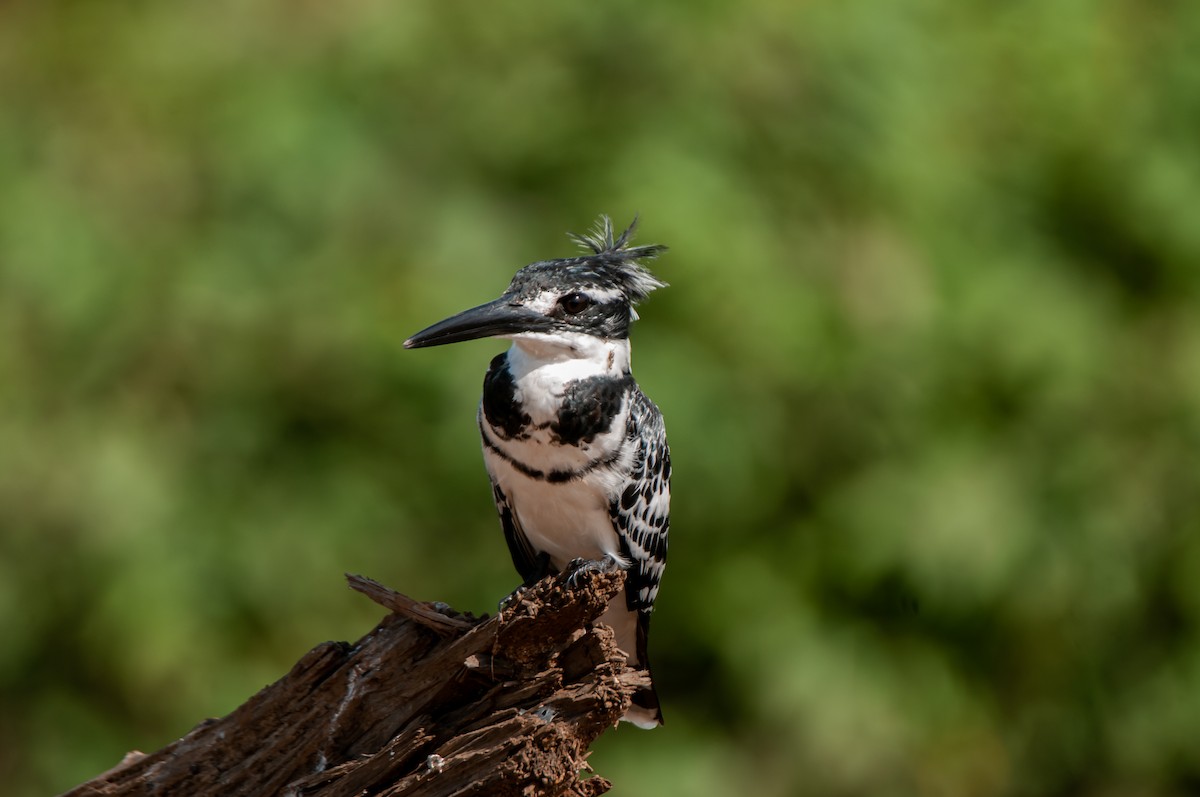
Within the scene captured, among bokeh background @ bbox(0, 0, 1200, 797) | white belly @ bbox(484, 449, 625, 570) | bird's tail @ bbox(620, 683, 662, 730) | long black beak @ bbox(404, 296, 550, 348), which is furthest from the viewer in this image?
bokeh background @ bbox(0, 0, 1200, 797)

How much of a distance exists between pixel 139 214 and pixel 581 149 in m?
1.83

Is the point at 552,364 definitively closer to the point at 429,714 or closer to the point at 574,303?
the point at 574,303

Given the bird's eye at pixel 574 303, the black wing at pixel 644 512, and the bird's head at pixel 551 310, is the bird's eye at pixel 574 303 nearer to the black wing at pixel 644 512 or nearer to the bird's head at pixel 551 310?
the bird's head at pixel 551 310

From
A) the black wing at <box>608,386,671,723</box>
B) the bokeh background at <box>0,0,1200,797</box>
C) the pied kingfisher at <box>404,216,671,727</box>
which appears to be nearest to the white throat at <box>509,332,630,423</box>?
the pied kingfisher at <box>404,216,671,727</box>

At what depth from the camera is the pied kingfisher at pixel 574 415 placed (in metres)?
3.41

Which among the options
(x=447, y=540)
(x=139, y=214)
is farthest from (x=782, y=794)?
(x=139, y=214)

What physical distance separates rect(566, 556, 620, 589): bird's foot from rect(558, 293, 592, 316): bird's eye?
617 millimetres

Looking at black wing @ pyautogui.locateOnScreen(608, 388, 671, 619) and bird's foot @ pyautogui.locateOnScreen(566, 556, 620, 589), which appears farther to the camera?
black wing @ pyautogui.locateOnScreen(608, 388, 671, 619)

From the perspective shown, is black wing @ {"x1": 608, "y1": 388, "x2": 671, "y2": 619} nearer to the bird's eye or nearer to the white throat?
the white throat

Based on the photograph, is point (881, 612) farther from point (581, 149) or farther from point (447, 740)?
point (447, 740)

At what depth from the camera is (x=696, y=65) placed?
5.96 metres

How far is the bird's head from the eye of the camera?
11.1 ft

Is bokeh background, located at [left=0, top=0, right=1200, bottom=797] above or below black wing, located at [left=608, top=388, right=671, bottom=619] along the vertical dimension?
above

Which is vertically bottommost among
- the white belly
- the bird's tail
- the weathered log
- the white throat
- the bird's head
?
the weathered log
